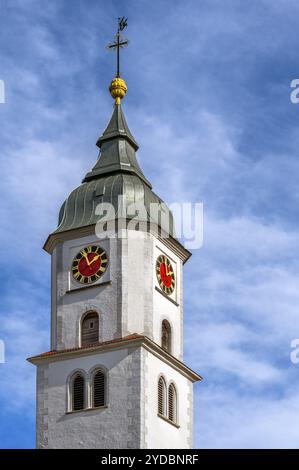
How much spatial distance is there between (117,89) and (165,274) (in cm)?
1027

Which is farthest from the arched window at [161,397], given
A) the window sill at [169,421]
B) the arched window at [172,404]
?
the arched window at [172,404]

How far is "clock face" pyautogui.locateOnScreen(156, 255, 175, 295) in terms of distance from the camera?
71250 mm

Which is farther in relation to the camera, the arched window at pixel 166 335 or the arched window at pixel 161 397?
the arched window at pixel 166 335

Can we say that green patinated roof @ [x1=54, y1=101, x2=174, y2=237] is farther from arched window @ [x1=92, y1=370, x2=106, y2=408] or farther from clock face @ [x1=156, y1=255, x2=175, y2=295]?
arched window @ [x1=92, y1=370, x2=106, y2=408]

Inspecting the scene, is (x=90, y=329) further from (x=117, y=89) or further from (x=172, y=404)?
(x=117, y=89)

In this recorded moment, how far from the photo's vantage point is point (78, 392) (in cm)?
6812

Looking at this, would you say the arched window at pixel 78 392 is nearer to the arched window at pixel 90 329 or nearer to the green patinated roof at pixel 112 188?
the arched window at pixel 90 329

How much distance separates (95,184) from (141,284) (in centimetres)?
570

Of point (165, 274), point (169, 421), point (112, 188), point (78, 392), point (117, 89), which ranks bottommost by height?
point (169, 421)

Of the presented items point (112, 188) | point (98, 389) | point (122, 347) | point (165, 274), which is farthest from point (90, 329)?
point (112, 188)

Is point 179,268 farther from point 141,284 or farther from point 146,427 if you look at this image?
point 146,427

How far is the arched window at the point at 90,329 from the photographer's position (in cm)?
6931

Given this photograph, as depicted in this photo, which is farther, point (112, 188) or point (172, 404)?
point (112, 188)

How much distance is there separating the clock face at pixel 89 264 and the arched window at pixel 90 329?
1.55 meters
